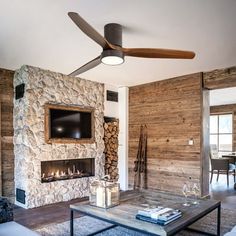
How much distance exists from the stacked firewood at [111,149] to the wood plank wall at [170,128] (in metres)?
0.37

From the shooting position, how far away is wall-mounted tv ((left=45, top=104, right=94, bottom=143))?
4633 mm

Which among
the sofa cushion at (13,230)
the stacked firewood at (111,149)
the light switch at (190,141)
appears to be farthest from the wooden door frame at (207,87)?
the sofa cushion at (13,230)

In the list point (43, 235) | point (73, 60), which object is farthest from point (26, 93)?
point (43, 235)

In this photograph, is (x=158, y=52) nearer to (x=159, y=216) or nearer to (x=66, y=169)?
(x=159, y=216)

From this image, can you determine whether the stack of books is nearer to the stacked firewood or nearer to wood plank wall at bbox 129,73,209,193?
wood plank wall at bbox 129,73,209,193

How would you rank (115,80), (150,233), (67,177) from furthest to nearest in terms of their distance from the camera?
(115,80) < (67,177) < (150,233)

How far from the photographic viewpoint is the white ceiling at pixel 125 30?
2.44 m

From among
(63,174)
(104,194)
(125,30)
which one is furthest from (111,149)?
(125,30)

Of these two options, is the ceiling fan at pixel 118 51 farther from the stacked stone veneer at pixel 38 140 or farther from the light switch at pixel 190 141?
the light switch at pixel 190 141

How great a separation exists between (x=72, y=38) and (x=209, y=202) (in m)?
2.63

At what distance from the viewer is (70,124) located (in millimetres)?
4973

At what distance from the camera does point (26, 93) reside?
437cm

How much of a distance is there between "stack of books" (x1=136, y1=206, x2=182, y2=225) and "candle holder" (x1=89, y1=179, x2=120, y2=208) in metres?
0.47

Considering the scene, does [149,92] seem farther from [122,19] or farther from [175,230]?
[175,230]
